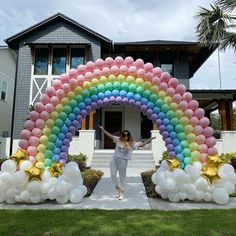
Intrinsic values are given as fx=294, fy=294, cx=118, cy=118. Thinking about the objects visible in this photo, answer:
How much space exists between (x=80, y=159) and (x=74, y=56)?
7.66 metres

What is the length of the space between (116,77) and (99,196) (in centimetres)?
301

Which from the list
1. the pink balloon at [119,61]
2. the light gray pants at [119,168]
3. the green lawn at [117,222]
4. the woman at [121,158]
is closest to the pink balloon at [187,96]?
the woman at [121,158]

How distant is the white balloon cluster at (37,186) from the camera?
628cm

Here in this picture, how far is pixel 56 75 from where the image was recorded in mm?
17453

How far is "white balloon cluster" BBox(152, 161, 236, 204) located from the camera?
6438mm

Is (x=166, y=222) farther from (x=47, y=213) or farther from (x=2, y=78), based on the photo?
(x=2, y=78)

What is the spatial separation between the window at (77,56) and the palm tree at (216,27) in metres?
9.63

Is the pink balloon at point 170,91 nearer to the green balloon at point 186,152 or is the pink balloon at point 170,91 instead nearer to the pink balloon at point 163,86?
the pink balloon at point 163,86

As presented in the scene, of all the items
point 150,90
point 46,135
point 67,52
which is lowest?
point 46,135

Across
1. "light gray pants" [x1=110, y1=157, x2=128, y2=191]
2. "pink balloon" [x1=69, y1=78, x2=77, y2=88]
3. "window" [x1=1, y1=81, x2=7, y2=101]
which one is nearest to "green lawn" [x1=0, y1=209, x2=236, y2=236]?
"light gray pants" [x1=110, y1=157, x2=128, y2=191]

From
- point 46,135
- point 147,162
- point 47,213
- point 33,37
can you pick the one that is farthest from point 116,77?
point 33,37

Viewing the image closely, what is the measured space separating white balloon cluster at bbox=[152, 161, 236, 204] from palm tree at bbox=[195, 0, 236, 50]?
443cm

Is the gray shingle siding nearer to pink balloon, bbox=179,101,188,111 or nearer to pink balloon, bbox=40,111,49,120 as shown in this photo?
pink balloon, bbox=40,111,49,120

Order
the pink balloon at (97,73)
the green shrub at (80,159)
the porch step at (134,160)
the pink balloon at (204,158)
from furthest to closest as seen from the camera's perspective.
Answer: the porch step at (134,160), the green shrub at (80,159), the pink balloon at (97,73), the pink balloon at (204,158)
